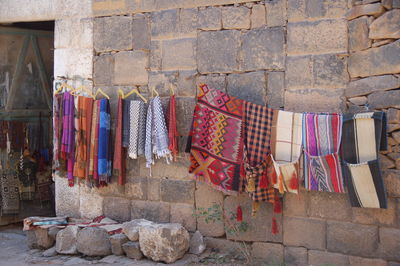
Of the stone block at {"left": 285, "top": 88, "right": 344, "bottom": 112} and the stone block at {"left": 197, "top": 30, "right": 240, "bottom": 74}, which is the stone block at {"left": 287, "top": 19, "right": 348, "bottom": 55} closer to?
the stone block at {"left": 285, "top": 88, "right": 344, "bottom": 112}

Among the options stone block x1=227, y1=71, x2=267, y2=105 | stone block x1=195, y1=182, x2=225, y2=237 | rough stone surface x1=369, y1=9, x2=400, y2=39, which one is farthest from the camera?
stone block x1=195, y1=182, x2=225, y2=237

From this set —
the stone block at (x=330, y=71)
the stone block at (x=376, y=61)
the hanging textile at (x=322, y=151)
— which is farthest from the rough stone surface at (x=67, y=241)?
the stone block at (x=376, y=61)

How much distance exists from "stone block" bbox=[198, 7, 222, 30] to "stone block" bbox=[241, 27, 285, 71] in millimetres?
338

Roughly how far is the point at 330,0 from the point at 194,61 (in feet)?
5.09

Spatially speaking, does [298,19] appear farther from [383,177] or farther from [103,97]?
[103,97]

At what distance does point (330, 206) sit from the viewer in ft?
16.0

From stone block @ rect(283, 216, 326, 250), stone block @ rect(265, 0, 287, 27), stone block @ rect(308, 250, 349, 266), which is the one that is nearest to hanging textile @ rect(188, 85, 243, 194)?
stone block @ rect(283, 216, 326, 250)

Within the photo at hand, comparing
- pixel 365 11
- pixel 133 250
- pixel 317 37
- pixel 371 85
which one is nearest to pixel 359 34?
pixel 365 11

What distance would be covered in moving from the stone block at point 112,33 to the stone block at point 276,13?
1677 mm

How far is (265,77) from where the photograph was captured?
5152mm

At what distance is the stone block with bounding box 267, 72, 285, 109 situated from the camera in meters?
5.08

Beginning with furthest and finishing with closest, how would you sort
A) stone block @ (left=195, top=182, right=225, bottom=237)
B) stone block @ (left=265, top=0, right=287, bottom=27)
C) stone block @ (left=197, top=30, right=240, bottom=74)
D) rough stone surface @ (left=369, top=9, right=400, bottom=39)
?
stone block @ (left=195, top=182, right=225, bottom=237) → stone block @ (left=197, top=30, right=240, bottom=74) → stone block @ (left=265, top=0, right=287, bottom=27) → rough stone surface @ (left=369, top=9, right=400, bottom=39)

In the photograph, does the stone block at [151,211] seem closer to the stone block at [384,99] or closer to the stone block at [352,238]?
the stone block at [352,238]

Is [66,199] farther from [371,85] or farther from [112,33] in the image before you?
[371,85]
